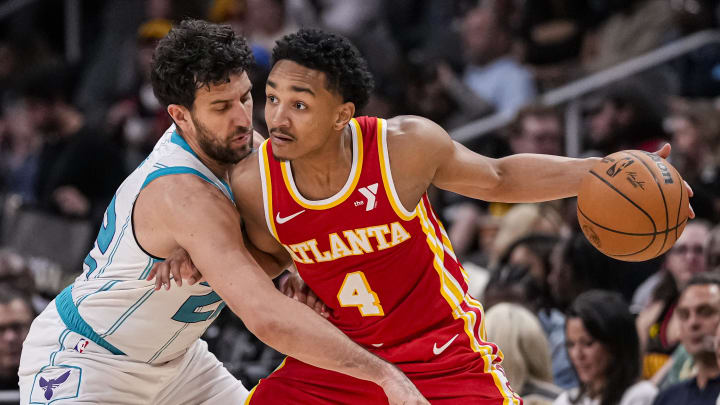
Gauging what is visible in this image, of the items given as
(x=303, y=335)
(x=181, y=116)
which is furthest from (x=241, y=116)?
(x=303, y=335)

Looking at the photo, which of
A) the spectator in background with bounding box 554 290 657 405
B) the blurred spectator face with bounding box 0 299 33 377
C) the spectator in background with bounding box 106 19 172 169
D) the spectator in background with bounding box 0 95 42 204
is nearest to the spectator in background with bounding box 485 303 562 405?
the spectator in background with bounding box 554 290 657 405

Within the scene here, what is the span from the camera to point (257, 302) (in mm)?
3818

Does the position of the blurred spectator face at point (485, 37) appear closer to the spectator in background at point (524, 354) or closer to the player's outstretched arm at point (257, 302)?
the spectator in background at point (524, 354)

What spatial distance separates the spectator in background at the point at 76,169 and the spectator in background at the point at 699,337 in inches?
200

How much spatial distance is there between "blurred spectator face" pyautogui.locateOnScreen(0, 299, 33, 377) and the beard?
314cm

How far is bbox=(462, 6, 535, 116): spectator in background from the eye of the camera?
927cm

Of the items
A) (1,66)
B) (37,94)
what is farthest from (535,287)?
(1,66)

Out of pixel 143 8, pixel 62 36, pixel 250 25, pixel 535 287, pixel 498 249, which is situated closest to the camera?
pixel 535 287

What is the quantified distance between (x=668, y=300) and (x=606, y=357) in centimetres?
91

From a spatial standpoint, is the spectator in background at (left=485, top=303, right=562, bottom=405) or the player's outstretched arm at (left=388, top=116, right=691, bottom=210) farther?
the spectator in background at (left=485, top=303, right=562, bottom=405)

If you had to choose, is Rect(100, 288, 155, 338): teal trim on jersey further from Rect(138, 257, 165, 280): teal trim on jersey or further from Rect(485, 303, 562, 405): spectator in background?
Rect(485, 303, 562, 405): spectator in background

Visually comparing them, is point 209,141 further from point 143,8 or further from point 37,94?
point 143,8

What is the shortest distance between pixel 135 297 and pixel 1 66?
947cm

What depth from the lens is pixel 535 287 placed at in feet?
23.7
